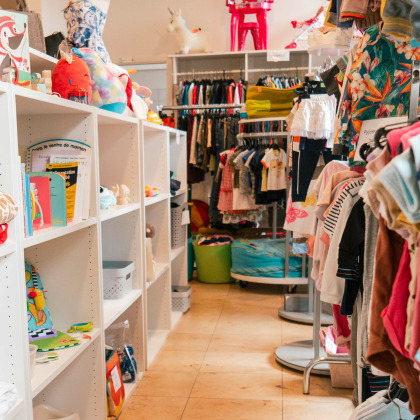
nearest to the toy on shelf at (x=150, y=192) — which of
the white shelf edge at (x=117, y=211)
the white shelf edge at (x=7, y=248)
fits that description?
the white shelf edge at (x=117, y=211)

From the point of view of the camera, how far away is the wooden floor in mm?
2746

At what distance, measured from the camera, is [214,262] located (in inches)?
215

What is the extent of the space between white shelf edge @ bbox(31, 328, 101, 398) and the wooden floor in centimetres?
72

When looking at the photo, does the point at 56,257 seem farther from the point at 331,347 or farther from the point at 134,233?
the point at 331,347

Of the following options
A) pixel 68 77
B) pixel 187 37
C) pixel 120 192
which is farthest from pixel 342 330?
pixel 187 37

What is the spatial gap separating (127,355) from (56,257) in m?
0.90

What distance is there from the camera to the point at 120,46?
6.46 meters

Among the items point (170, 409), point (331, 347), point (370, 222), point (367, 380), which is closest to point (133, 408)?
point (170, 409)

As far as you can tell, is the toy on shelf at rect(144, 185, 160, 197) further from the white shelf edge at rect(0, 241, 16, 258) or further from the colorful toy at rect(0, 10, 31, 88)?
the white shelf edge at rect(0, 241, 16, 258)

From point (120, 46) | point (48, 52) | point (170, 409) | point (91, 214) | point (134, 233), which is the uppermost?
point (120, 46)

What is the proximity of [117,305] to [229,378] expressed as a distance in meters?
0.83

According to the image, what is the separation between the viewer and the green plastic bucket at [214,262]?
5.42 m

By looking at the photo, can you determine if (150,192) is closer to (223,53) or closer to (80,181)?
(80,181)

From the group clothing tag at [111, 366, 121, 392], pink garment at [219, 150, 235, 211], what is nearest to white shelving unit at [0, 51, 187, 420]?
clothing tag at [111, 366, 121, 392]
